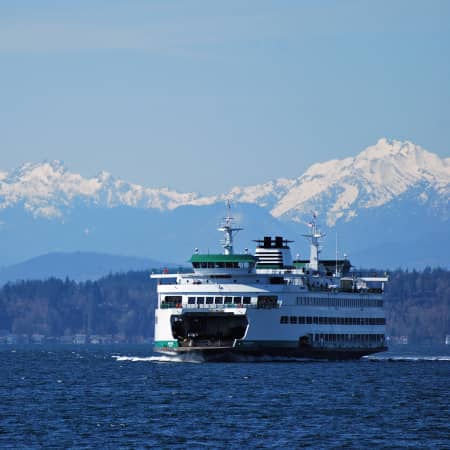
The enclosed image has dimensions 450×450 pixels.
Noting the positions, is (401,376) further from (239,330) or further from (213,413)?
(213,413)

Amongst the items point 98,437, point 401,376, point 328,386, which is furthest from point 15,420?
point 401,376

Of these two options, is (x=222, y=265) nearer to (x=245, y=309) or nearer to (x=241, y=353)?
(x=245, y=309)

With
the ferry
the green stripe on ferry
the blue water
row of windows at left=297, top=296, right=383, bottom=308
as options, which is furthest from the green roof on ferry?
the blue water

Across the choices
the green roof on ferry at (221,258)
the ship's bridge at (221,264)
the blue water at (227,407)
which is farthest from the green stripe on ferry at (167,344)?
the green roof on ferry at (221,258)

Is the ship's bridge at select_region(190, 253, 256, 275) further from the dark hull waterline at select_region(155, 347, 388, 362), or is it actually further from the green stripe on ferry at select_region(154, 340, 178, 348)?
the dark hull waterline at select_region(155, 347, 388, 362)

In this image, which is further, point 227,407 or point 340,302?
point 340,302

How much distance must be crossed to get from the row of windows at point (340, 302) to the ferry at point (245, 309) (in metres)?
0.09

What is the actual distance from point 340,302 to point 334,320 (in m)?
2.42

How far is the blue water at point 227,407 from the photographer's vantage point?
82594 millimetres

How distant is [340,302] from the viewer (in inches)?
6004

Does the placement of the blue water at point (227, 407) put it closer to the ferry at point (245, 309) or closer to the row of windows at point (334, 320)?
the ferry at point (245, 309)

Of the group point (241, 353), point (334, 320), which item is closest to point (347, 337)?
point (334, 320)

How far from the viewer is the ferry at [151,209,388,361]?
5507 inches

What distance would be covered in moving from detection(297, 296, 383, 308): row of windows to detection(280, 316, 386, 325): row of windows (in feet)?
4.06
